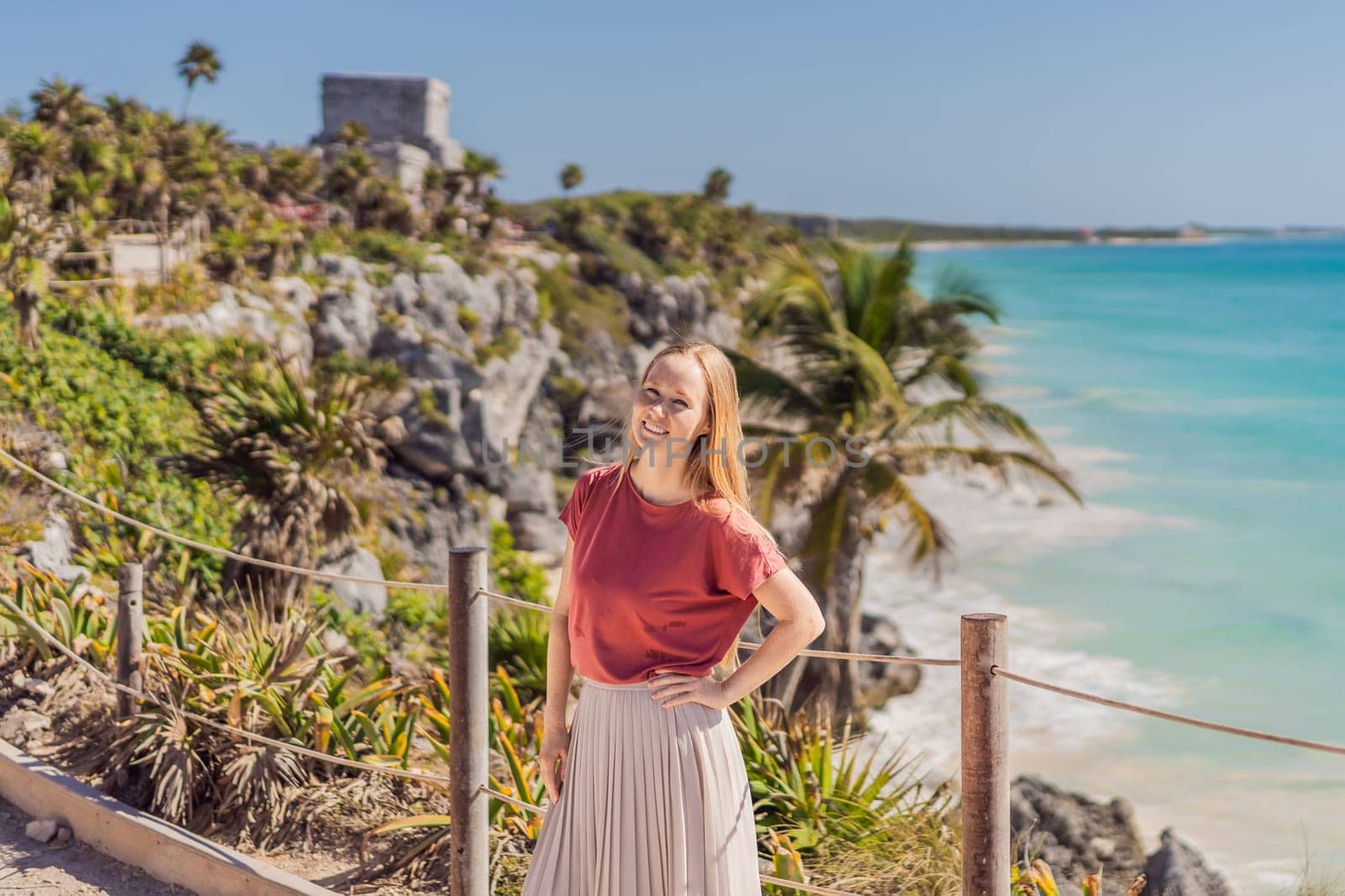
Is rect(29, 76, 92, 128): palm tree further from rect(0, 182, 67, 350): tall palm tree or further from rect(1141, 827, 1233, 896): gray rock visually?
rect(1141, 827, 1233, 896): gray rock

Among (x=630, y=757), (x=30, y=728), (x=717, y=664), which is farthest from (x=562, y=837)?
(x=30, y=728)

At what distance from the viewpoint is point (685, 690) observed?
2.21 metres

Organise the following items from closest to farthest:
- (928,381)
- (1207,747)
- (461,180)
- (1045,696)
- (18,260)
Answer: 1. (18,260)
2. (928,381)
3. (1207,747)
4. (1045,696)
5. (461,180)

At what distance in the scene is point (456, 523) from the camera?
2336 cm

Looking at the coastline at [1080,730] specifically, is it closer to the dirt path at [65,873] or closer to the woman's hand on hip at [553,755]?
the woman's hand on hip at [553,755]

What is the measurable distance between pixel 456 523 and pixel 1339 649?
713 inches

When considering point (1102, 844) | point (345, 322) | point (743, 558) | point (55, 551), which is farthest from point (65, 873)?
point (345, 322)

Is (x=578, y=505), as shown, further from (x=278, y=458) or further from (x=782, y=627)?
(x=278, y=458)

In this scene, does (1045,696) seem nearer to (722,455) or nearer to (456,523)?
(456,523)

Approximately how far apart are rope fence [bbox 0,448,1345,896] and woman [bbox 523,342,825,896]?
0.25m

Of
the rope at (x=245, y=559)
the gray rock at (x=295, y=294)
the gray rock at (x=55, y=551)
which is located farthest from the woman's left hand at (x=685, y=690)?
the gray rock at (x=295, y=294)

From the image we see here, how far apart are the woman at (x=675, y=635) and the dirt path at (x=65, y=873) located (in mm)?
1994

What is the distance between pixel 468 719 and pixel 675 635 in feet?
3.49

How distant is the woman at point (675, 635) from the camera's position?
7.23ft
